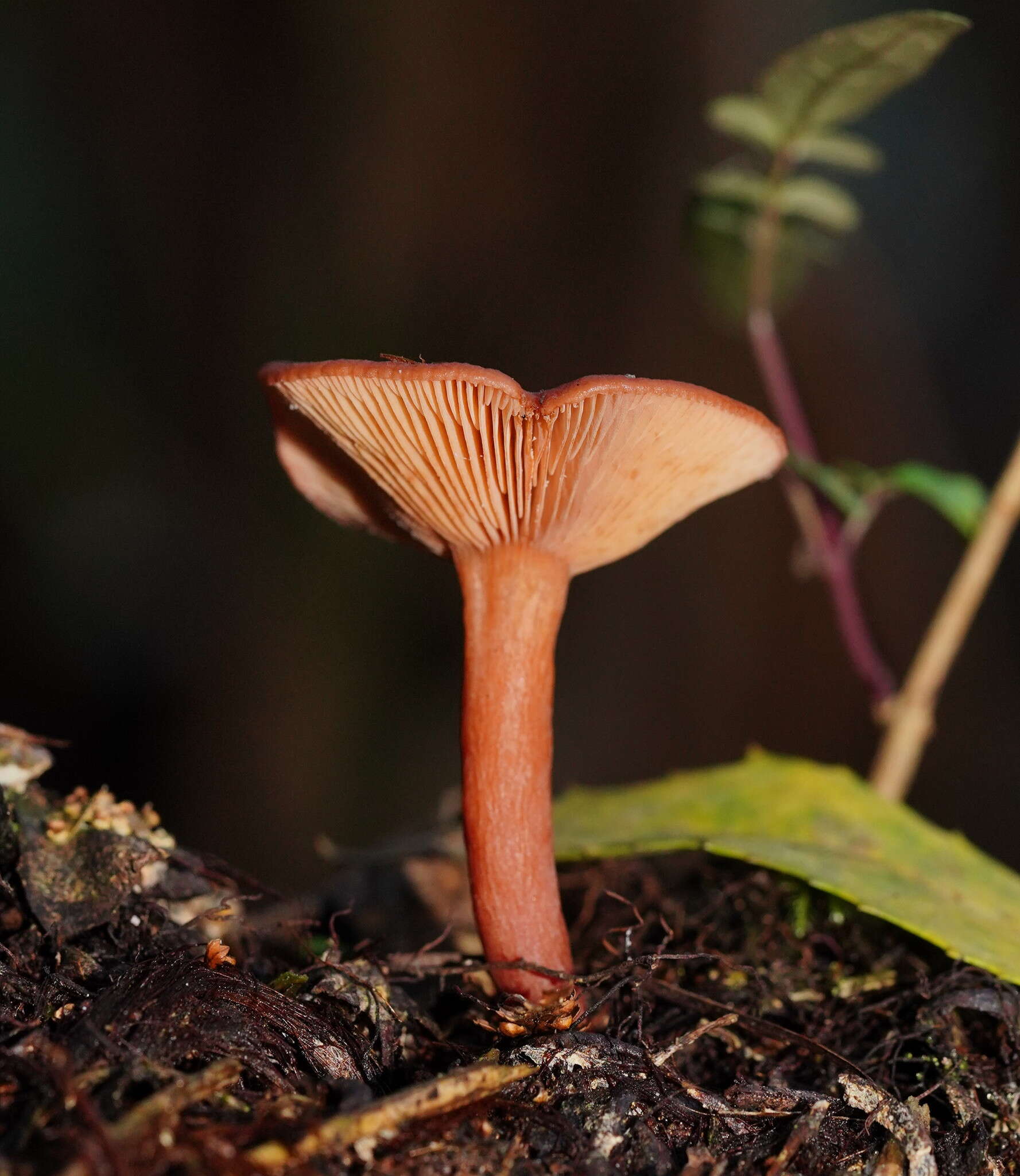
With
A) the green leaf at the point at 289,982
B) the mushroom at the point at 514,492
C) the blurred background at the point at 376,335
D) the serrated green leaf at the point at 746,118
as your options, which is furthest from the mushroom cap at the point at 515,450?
the blurred background at the point at 376,335

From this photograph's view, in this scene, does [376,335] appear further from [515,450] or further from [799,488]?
[515,450]

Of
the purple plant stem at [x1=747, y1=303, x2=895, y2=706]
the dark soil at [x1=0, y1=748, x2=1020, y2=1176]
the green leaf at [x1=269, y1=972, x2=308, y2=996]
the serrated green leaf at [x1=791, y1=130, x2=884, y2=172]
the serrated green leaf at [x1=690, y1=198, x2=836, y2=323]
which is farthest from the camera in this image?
the serrated green leaf at [x1=690, y1=198, x2=836, y2=323]

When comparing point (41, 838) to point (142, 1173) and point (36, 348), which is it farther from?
point (36, 348)

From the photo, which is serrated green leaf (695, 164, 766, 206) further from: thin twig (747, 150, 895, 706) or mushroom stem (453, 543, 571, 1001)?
mushroom stem (453, 543, 571, 1001)

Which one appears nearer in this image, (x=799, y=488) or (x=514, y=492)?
(x=514, y=492)

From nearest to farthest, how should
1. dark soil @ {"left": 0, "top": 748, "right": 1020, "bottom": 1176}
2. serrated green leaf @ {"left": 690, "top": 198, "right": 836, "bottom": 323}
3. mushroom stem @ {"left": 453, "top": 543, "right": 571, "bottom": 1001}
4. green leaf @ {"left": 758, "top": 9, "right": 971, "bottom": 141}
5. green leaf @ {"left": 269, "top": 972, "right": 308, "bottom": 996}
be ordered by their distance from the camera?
dark soil @ {"left": 0, "top": 748, "right": 1020, "bottom": 1176}, green leaf @ {"left": 269, "top": 972, "right": 308, "bottom": 996}, mushroom stem @ {"left": 453, "top": 543, "right": 571, "bottom": 1001}, green leaf @ {"left": 758, "top": 9, "right": 971, "bottom": 141}, serrated green leaf @ {"left": 690, "top": 198, "right": 836, "bottom": 323}

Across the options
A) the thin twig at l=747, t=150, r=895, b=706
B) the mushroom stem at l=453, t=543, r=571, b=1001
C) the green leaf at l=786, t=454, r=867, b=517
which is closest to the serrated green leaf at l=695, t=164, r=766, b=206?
the thin twig at l=747, t=150, r=895, b=706

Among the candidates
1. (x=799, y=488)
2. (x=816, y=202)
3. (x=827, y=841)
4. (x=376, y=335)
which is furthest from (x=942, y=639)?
(x=376, y=335)

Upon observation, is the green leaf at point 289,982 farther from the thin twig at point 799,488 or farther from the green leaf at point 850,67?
the green leaf at point 850,67
